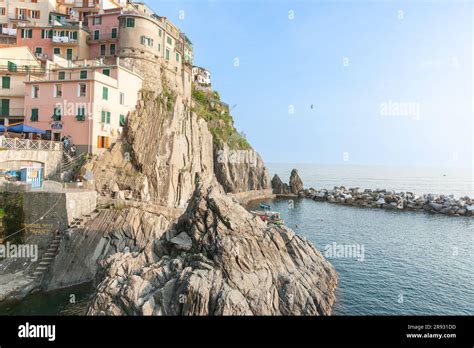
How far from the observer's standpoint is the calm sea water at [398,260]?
26469 mm

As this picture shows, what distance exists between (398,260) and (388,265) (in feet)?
9.26

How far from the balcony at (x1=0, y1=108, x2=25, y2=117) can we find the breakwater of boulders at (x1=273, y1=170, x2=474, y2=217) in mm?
68614

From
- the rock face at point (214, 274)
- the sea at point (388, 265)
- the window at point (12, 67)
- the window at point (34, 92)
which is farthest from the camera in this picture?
the window at point (12, 67)

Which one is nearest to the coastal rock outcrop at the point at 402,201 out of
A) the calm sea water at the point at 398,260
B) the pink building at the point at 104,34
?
the calm sea water at the point at 398,260

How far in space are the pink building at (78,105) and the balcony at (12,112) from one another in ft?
9.26

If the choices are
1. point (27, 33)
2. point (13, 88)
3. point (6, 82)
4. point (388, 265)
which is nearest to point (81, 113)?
point (13, 88)

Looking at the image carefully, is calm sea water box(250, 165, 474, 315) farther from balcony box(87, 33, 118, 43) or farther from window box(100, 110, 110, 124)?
balcony box(87, 33, 118, 43)

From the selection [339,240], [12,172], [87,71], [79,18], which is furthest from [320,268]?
[79,18]

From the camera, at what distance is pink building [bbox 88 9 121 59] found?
5300 centimetres

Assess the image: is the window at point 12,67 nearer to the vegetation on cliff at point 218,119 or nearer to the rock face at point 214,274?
the vegetation on cliff at point 218,119

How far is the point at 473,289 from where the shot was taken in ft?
99.3
